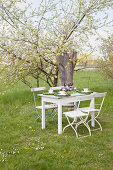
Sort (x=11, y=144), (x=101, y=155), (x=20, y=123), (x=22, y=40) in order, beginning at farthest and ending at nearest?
(x=22, y=40) < (x=20, y=123) < (x=11, y=144) < (x=101, y=155)

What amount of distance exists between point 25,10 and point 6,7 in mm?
655

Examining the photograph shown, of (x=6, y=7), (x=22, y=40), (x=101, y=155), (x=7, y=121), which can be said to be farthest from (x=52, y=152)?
(x=6, y=7)

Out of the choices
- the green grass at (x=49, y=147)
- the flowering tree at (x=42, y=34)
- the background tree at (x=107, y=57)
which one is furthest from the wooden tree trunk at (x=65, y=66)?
the background tree at (x=107, y=57)

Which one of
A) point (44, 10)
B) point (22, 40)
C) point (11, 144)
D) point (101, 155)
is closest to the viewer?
point (101, 155)

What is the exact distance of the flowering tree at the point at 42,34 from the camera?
7.29m

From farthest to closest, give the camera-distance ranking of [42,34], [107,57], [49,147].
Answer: [107,57] < [42,34] < [49,147]

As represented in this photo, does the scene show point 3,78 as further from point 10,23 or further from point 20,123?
point 20,123

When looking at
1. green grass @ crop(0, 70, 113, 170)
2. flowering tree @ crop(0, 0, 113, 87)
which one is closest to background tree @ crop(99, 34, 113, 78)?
flowering tree @ crop(0, 0, 113, 87)

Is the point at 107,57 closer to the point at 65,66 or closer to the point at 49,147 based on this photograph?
the point at 65,66

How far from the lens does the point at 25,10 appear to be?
319 inches

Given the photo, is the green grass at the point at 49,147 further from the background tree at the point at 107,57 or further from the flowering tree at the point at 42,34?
the background tree at the point at 107,57

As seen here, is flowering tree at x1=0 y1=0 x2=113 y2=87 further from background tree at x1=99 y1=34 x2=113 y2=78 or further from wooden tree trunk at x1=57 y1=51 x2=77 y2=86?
background tree at x1=99 y1=34 x2=113 y2=78

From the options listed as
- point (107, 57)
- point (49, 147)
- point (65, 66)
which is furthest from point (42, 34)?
point (49, 147)

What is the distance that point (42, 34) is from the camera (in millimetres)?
7781
